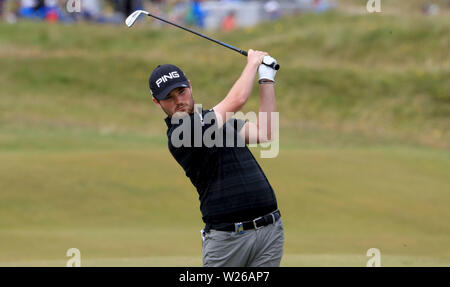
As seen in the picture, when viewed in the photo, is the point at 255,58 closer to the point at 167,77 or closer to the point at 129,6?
the point at 167,77

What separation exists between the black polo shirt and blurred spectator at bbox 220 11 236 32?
25436 mm

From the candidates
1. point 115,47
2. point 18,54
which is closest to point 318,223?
point 18,54

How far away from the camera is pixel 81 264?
7418 millimetres

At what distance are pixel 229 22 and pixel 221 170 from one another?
26.2 m

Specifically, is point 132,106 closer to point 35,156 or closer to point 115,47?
point 115,47

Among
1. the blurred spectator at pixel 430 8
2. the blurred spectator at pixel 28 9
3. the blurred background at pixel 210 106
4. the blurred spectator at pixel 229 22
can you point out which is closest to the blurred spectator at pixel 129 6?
the blurred background at pixel 210 106

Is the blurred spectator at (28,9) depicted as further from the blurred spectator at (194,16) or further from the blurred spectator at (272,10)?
the blurred spectator at (272,10)

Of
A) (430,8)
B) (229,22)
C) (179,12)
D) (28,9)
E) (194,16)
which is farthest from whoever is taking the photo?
(430,8)

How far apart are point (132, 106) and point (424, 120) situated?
29.1 ft

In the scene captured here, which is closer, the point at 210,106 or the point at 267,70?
the point at 267,70

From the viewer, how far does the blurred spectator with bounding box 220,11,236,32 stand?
29.7 metres

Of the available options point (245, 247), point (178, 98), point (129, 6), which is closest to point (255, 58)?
point (178, 98)

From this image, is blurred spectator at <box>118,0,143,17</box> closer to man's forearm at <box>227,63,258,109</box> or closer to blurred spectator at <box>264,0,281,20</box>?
blurred spectator at <box>264,0,281,20</box>

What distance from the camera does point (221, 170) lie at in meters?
4.26
